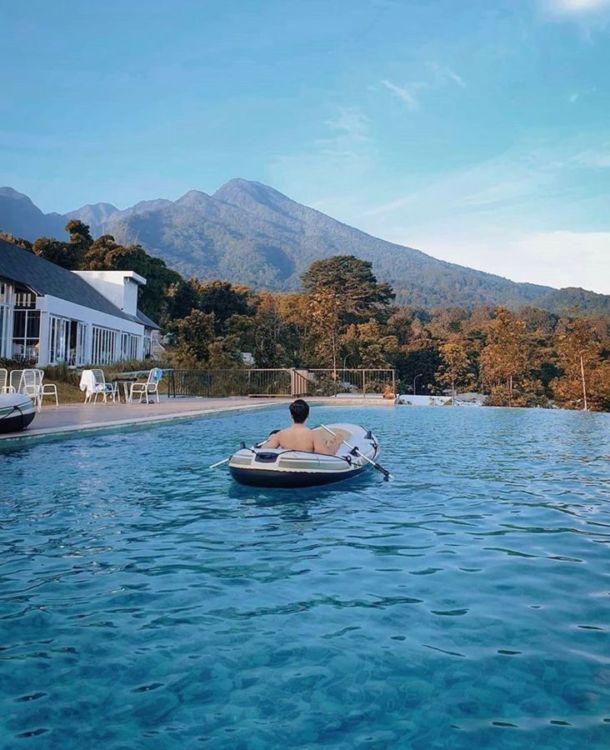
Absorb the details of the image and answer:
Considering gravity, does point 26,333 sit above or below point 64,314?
below

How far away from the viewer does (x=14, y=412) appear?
967 centimetres

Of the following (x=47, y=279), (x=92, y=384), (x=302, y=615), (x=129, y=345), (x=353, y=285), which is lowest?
(x=302, y=615)

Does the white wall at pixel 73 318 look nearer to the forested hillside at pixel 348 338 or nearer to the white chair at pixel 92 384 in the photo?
the forested hillside at pixel 348 338

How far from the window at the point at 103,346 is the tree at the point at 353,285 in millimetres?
26279

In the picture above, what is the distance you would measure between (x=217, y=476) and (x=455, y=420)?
1170 cm

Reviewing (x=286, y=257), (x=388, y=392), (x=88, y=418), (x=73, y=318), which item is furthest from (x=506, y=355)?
(x=286, y=257)

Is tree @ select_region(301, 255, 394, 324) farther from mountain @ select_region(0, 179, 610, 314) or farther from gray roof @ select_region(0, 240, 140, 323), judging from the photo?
mountain @ select_region(0, 179, 610, 314)

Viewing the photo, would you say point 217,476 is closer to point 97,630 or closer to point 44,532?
point 44,532

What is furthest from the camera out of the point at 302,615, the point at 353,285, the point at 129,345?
the point at 353,285

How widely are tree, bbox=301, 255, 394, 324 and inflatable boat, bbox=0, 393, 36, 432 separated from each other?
44.0m

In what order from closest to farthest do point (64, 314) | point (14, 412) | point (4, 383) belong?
1. point (14, 412)
2. point (4, 383)
3. point (64, 314)

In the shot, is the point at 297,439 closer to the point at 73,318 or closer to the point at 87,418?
the point at 87,418

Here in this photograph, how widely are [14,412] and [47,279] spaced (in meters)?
17.7

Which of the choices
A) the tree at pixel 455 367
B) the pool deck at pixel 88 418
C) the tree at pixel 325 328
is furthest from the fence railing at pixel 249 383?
the tree at pixel 455 367
